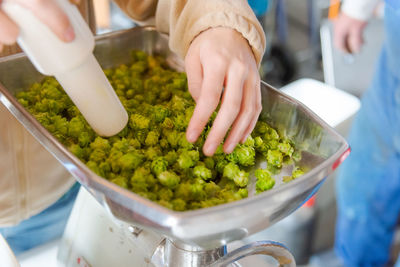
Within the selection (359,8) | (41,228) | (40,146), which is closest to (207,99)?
(40,146)

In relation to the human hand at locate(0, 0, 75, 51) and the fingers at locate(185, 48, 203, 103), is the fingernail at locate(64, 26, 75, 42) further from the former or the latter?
the fingers at locate(185, 48, 203, 103)

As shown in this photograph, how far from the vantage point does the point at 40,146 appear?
72cm

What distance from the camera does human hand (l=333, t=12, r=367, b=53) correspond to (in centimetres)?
137

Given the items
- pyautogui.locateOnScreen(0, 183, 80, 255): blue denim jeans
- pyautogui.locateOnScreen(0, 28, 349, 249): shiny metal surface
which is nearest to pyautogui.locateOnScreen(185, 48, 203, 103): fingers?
pyautogui.locateOnScreen(0, 28, 349, 249): shiny metal surface

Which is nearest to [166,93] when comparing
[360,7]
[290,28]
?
[360,7]

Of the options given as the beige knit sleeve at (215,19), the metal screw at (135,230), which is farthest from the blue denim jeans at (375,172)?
the metal screw at (135,230)

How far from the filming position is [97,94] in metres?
0.54

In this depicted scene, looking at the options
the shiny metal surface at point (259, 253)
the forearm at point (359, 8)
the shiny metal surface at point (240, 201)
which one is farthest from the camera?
the forearm at point (359, 8)

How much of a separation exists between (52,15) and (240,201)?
0.26 m

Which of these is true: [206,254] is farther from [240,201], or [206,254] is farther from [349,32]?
[349,32]

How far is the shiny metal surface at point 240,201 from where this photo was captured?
A: 37 cm

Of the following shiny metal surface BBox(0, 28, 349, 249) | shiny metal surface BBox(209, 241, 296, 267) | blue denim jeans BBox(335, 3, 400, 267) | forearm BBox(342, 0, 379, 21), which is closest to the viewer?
shiny metal surface BBox(0, 28, 349, 249)

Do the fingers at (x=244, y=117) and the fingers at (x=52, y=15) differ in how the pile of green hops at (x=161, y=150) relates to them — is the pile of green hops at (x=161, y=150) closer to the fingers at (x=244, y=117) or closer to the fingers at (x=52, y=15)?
the fingers at (x=244, y=117)

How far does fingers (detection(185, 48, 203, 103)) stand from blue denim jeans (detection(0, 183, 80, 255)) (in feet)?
1.35
